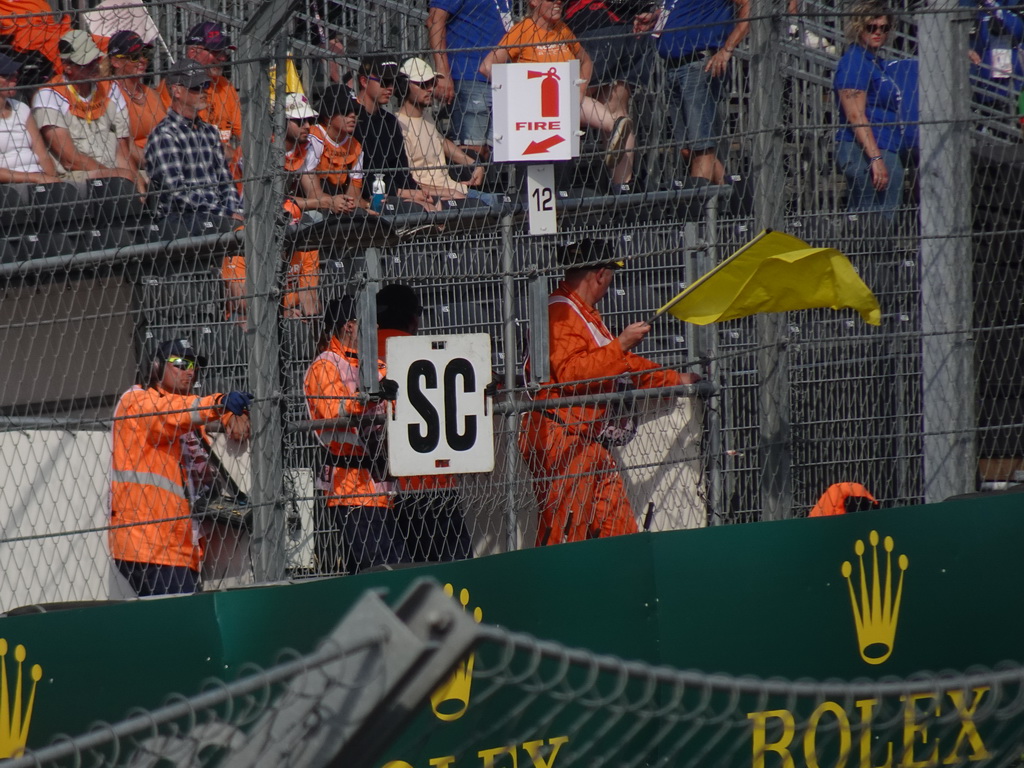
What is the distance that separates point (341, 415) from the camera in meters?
6.16

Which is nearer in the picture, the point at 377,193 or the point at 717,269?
the point at 717,269

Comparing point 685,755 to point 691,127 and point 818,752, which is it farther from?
point 691,127

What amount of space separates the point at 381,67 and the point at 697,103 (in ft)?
5.79

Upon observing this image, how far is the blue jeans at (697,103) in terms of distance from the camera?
22.0 ft

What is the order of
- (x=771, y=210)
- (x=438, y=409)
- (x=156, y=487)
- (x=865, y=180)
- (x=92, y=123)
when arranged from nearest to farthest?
(x=438, y=409)
(x=771, y=210)
(x=156, y=487)
(x=865, y=180)
(x=92, y=123)

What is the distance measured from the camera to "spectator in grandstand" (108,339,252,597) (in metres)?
6.27

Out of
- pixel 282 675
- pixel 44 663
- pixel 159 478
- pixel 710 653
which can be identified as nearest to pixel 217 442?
pixel 159 478

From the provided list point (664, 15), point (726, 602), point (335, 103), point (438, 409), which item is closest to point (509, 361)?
point (438, 409)

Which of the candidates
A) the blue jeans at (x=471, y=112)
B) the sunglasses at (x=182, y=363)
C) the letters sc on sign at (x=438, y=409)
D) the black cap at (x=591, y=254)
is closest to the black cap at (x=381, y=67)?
the blue jeans at (x=471, y=112)

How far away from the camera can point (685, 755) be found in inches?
217

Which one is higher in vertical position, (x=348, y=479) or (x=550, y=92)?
(x=550, y=92)

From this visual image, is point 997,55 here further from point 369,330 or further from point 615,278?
point 369,330

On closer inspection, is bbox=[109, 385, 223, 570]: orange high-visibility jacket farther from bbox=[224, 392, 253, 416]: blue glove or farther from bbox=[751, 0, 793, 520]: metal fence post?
bbox=[751, 0, 793, 520]: metal fence post

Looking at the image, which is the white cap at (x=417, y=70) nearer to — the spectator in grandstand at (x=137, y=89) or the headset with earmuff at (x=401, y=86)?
the headset with earmuff at (x=401, y=86)
